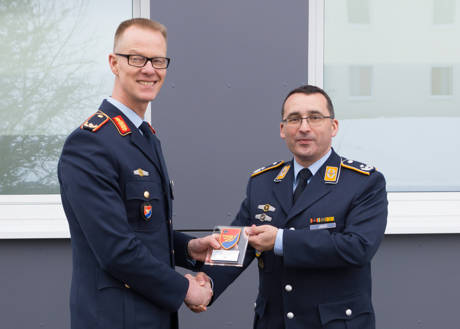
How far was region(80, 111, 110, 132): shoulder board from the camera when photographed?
1.67m

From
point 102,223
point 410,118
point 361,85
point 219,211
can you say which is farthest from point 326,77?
point 102,223

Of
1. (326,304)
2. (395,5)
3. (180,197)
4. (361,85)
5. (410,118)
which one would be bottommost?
(326,304)

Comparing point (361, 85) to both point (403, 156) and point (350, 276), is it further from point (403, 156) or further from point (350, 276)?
point (350, 276)

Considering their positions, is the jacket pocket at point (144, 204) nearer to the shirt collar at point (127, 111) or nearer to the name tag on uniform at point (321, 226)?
the shirt collar at point (127, 111)

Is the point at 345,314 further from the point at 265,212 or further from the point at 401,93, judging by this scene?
the point at 401,93

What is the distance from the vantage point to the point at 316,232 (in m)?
1.84

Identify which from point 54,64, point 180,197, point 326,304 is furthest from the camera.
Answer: point 54,64

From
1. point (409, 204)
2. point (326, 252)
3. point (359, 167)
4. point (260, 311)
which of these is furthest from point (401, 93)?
point (260, 311)

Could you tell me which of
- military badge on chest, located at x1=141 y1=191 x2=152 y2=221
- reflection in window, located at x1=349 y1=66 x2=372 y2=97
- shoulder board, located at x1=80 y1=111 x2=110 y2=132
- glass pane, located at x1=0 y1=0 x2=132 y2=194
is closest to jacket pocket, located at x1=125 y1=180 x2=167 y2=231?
military badge on chest, located at x1=141 y1=191 x2=152 y2=221

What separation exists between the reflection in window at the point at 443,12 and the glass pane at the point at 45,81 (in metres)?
2.30

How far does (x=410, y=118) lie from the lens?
11.5ft

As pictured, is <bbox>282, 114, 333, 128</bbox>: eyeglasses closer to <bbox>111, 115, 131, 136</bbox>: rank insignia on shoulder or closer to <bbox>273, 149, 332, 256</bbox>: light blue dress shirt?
<bbox>273, 149, 332, 256</bbox>: light blue dress shirt

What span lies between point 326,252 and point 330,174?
0.35 metres

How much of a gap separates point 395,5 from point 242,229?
2.40 metres
